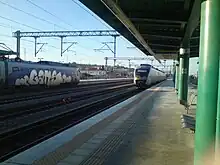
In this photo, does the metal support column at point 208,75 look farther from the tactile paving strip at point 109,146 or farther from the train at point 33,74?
the train at point 33,74

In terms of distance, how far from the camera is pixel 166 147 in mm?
6488

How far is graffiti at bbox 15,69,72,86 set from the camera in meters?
29.2

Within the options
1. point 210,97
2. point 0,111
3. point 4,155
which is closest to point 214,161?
point 210,97

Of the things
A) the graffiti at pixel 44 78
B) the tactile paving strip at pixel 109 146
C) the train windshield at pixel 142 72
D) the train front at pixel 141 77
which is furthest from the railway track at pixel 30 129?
the train windshield at pixel 142 72

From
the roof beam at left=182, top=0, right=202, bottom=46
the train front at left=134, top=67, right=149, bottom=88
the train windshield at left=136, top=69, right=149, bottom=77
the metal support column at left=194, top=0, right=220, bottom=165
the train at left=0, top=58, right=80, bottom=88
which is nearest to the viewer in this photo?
the metal support column at left=194, top=0, right=220, bottom=165

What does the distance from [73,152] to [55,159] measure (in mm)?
551

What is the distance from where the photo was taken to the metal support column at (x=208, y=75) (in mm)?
3910

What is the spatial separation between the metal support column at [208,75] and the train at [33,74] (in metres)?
23.7

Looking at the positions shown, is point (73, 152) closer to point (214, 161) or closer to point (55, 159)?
point (55, 159)

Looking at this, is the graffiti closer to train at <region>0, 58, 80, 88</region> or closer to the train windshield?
train at <region>0, 58, 80, 88</region>

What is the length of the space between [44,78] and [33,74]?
274 cm

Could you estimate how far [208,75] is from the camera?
3.99 metres

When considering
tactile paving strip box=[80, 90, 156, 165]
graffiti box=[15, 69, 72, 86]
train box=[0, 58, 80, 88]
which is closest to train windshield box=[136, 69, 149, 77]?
train box=[0, 58, 80, 88]

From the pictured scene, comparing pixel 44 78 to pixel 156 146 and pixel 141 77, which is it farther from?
pixel 156 146
